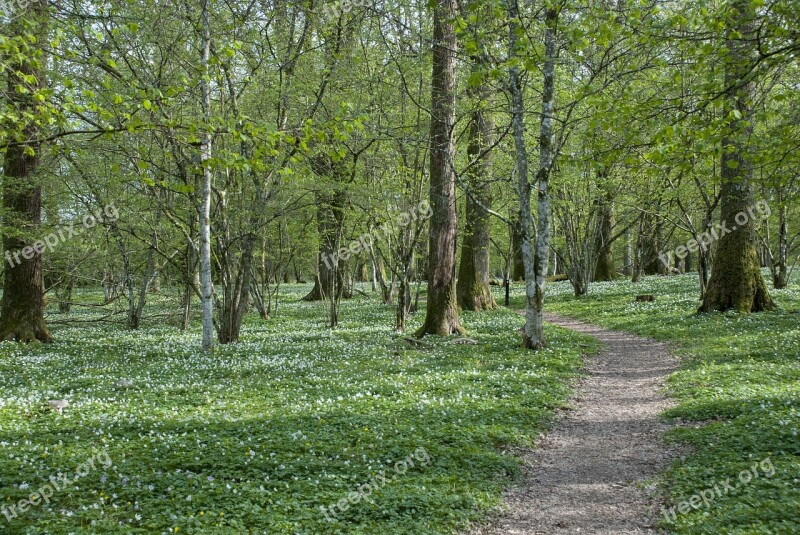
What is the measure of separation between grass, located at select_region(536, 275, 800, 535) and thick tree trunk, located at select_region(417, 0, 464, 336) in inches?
269

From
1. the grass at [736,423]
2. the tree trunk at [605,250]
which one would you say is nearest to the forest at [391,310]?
the grass at [736,423]

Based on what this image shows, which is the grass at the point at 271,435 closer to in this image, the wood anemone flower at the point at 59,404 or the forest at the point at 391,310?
the forest at the point at 391,310

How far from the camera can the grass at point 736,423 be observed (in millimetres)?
5598

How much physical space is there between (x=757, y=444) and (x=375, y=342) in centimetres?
1122

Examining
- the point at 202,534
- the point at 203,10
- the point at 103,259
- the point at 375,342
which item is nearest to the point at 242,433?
the point at 202,534

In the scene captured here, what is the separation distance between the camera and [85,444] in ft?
24.2

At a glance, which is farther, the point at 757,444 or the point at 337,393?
the point at 337,393

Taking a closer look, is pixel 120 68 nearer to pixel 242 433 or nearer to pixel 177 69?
pixel 177 69

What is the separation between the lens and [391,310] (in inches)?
1048

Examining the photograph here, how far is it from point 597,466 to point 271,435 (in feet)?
15.8

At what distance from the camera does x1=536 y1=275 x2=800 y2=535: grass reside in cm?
560

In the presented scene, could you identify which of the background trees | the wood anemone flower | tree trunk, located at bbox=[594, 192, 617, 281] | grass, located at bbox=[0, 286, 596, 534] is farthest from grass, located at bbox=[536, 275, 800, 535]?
tree trunk, located at bbox=[594, 192, 617, 281]

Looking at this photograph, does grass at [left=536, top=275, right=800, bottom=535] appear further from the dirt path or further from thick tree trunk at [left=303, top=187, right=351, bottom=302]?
thick tree trunk at [left=303, top=187, right=351, bottom=302]

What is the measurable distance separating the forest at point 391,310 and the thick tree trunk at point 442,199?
10 cm
